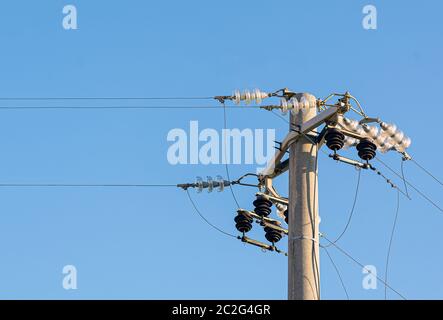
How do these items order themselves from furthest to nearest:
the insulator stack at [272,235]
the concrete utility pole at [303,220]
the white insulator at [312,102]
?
1. the insulator stack at [272,235]
2. the white insulator at [312,102]
3. the concrete utility pole at [303,220]

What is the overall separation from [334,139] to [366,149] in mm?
742

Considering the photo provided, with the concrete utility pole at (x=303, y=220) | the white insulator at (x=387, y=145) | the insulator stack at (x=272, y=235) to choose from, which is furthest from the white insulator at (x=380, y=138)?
the insulator stack at (x=272, y=235)

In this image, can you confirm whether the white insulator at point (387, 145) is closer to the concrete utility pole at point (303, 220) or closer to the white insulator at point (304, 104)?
the concrete utility pole at point (303, 220)

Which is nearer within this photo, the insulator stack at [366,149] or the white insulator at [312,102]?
the insulator stack at [366,149]

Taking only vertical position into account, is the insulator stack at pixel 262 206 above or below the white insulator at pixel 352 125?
below

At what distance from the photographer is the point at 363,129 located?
27.6 m

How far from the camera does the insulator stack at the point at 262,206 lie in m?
27.8

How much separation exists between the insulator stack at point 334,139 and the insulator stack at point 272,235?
6.82 feet
